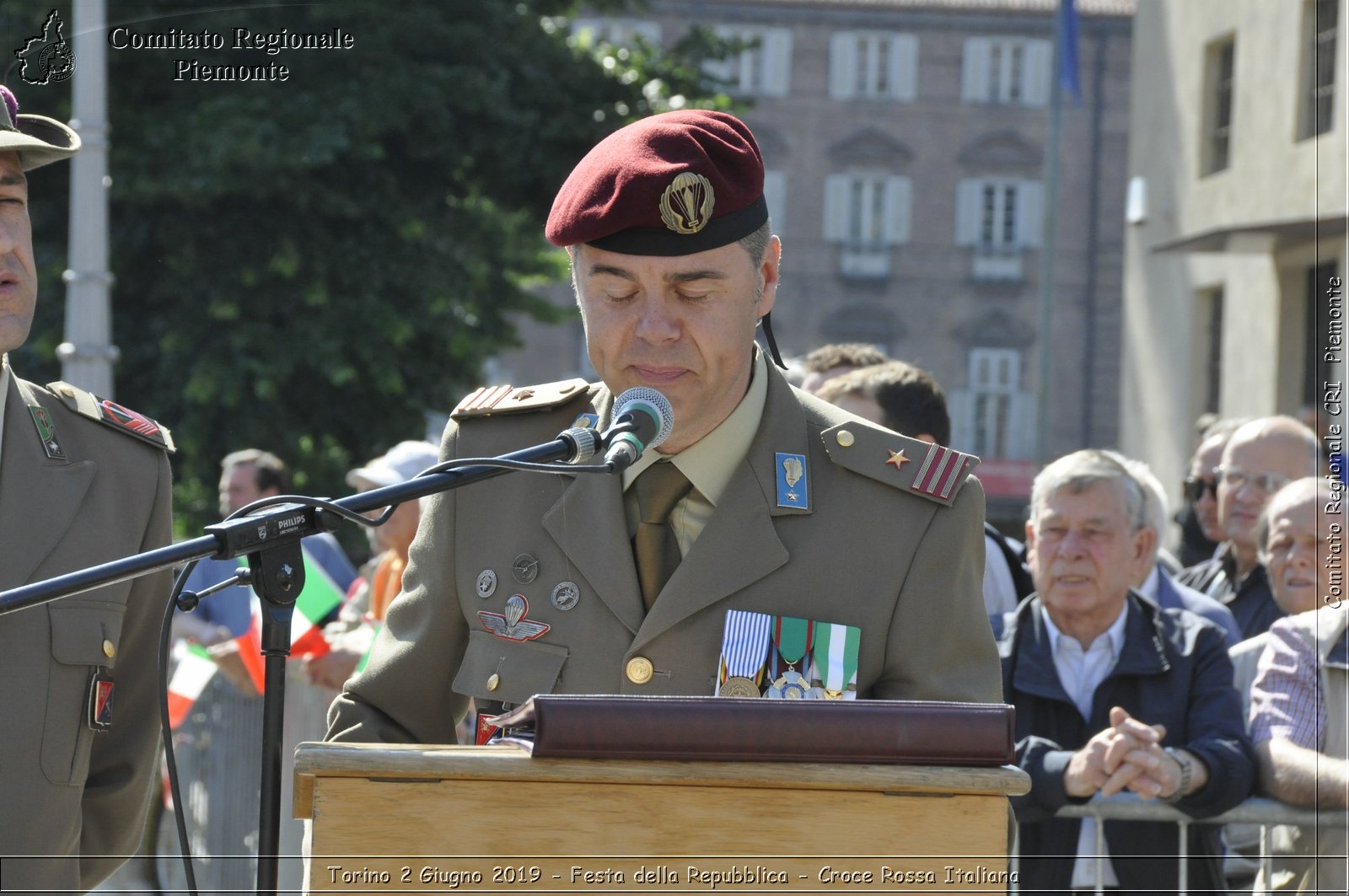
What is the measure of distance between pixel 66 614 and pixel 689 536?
3.83ft

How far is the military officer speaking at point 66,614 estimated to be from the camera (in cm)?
286

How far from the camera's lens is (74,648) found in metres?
2.91

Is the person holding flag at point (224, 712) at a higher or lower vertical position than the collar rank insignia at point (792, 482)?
lower

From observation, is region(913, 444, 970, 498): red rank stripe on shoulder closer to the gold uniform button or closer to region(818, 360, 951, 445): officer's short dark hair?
the gold uniform button

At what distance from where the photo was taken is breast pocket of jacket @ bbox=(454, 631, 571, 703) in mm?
2539

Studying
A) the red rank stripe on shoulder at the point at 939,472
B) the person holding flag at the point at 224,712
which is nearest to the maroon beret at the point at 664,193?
the red rank stripe on shoulder at the point at 939,472

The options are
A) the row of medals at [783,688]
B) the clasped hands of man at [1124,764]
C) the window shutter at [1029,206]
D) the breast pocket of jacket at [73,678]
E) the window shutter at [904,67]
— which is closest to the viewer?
the row of medals at [783,688]

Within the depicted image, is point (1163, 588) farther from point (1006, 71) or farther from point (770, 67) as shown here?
point (1006, 71)

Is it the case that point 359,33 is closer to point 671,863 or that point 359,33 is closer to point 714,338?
point 714,338

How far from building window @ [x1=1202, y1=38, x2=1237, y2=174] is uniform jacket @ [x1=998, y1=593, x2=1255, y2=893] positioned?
37.8ft

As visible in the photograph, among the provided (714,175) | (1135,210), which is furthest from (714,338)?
(1135,210)

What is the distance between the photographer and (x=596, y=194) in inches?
100

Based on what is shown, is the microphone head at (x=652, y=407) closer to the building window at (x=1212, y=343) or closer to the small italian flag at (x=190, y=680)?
the small italian flag at (x=190, y=680)

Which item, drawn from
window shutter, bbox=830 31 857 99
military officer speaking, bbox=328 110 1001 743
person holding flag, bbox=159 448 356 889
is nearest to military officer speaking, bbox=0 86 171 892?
military officer speaking, bbox=328 110 1001 743
